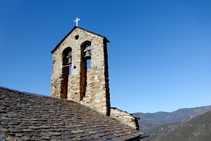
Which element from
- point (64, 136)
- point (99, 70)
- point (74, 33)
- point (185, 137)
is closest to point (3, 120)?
point (64, 136)

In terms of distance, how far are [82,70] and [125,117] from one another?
3275mm

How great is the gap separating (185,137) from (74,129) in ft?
116

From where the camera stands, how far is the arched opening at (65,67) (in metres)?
8.95

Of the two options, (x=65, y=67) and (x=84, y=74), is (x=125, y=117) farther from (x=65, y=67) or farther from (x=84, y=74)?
(x=65, y=67)

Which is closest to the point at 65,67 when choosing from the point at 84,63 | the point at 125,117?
the point at 84,63

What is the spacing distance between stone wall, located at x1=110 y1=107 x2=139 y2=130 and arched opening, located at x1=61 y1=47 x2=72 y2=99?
9.40 ft

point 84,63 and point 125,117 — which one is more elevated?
point 84,63

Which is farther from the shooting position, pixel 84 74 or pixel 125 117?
pixel 84 74

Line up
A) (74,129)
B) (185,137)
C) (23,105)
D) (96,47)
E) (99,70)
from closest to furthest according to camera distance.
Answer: (74,129) < (23,105) < (99,70) < (96,47) < (185,137)

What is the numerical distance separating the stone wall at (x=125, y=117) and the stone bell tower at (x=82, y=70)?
45cm

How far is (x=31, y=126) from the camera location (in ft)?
11.2

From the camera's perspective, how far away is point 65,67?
9438 mm

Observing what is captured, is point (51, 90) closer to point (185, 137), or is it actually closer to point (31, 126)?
point (31, 126)

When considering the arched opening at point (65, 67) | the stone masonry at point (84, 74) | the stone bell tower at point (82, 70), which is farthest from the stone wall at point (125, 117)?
the arched opening at point (65, 67)
